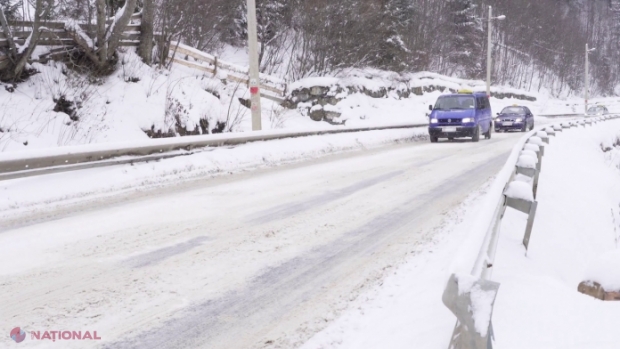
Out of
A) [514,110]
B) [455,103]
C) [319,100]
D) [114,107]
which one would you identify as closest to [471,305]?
[114,107]

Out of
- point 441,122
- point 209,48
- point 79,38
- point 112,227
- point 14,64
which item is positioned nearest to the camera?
point 112,227

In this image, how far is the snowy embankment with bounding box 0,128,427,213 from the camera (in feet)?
24.9

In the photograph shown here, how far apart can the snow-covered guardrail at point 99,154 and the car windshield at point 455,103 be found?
1091 centimetres

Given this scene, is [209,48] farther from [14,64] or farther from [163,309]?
[163,309]

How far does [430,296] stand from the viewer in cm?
389

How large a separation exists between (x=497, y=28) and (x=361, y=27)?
1991 inches

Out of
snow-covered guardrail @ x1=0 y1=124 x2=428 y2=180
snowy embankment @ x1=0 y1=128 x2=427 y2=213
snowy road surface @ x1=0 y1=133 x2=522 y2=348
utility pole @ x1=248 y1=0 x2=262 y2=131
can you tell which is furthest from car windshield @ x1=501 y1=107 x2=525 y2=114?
snowy road surface @ x1=0 y1=133 x2=522 y2=348

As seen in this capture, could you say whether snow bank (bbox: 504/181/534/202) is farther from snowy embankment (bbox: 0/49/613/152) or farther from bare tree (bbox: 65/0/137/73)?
bare tree (bbox: 65/0/137/73)

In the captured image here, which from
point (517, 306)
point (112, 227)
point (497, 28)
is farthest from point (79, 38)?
point (497, 28)

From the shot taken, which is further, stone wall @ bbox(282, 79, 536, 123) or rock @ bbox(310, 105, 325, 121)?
stone wall @ bbox(282, 79, 536, 123)

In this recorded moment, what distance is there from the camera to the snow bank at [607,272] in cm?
325

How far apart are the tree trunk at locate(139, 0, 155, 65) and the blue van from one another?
432 inches

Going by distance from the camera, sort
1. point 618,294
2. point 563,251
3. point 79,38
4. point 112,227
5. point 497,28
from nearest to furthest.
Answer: point 618,294, point 112,227, point 563,251, point 79,38, point 497,28

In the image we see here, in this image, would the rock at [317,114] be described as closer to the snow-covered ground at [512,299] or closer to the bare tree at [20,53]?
the bare tree at [20,53]
